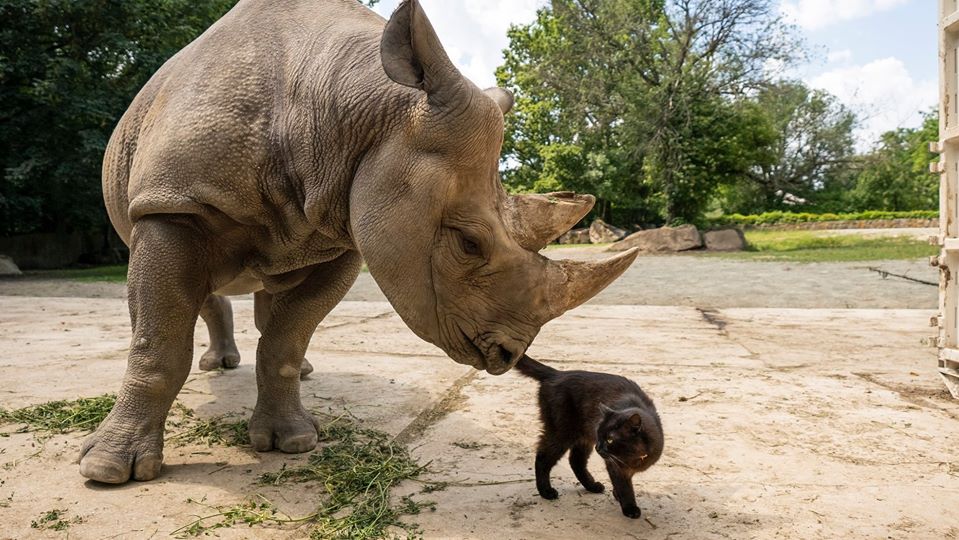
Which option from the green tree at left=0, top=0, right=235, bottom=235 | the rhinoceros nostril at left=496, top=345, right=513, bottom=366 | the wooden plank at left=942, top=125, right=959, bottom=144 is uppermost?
the green tree at left=0, top=0, right=235, bottom=235

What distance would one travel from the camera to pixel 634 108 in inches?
1038

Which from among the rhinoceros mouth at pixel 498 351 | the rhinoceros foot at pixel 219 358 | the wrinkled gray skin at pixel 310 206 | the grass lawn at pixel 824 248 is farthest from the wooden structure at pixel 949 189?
the grass lawn at pixel 824 248

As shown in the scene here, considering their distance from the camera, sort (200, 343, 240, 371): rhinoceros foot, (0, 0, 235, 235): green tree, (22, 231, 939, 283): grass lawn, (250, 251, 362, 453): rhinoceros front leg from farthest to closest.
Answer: (22, 231, 939, 283): grass lawn < (0, 0, 235, 235): green tree < (200, 343, 240, 371): rhinoceros foot < (250, 251, 362, 453): rhinoceros front leg

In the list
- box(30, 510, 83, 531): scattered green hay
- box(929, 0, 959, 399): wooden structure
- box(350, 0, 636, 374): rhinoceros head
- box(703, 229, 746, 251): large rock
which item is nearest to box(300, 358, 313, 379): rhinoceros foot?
box(30, 510, 83, 531): scattered green hay

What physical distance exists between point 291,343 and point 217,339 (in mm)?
1831

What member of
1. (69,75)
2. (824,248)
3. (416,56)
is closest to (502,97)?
(416,56)

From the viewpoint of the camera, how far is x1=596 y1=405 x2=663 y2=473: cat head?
231cm

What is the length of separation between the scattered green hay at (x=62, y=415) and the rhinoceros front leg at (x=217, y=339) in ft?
3.96

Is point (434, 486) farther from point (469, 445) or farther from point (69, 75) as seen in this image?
point (69, 75)

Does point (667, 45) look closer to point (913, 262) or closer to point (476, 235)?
point (913, 262)

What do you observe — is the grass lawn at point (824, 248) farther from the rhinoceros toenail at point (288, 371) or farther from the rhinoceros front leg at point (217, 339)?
the rhinoceros toenail at point (288, 371)

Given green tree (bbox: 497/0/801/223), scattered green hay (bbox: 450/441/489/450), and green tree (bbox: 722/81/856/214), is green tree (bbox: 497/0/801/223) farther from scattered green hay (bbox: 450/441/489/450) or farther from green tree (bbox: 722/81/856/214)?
scattered green hay (bbox: 450/441/489/450)

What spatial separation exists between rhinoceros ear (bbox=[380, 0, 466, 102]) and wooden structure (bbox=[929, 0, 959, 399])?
308cm

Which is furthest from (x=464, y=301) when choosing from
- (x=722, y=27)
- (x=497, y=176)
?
(x=722, y=27)
